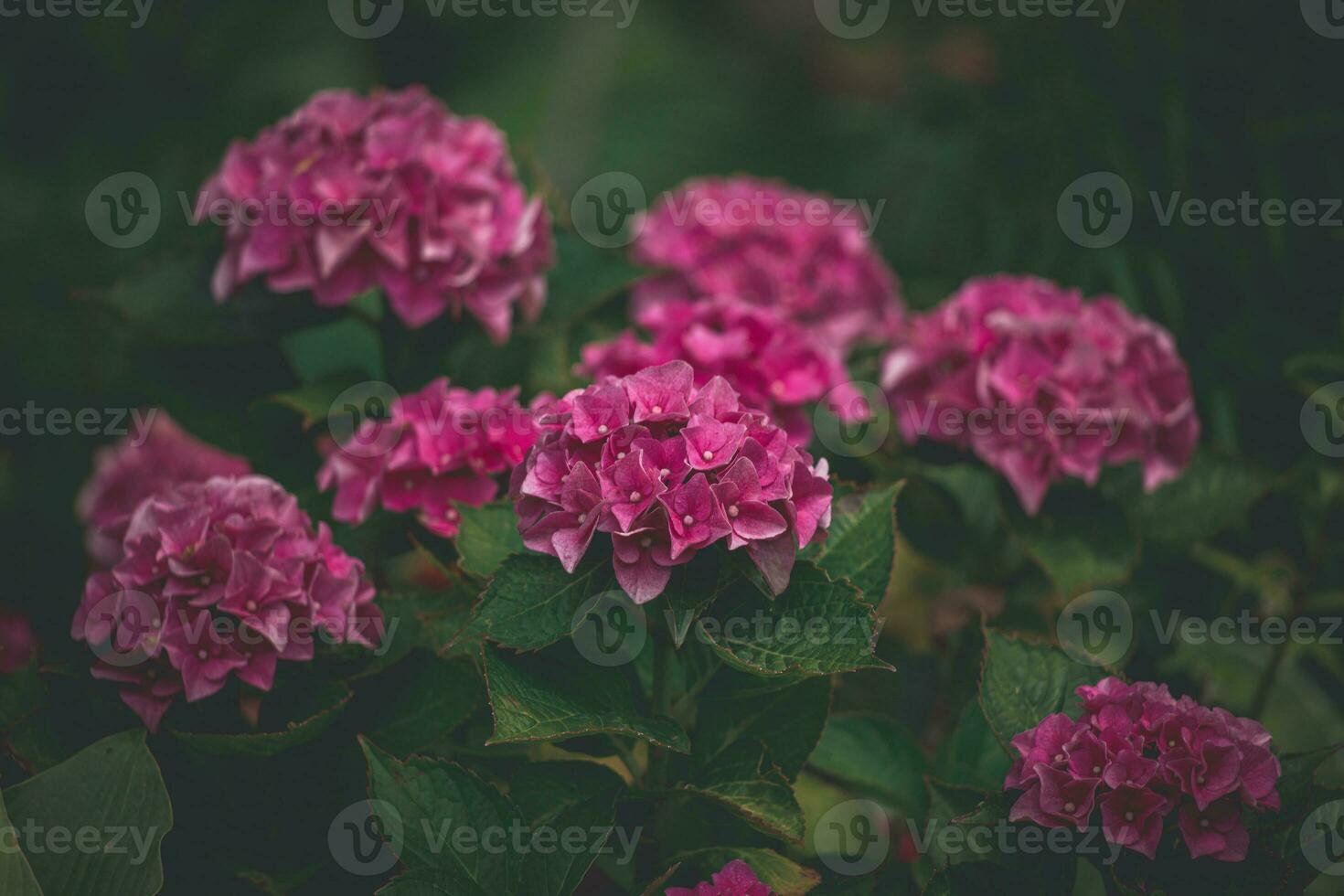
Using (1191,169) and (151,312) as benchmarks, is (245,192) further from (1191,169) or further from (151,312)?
(1191,169)

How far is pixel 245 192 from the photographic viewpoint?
1.57 m

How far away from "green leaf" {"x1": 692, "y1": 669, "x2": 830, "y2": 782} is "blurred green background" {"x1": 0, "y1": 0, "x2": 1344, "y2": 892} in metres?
0.62

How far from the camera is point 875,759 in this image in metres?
1.42

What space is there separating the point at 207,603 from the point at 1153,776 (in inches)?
37.0

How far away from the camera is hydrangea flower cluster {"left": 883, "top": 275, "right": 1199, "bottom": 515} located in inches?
59.6

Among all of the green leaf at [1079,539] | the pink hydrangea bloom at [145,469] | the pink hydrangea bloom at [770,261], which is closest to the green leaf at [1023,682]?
the green leaf at [1079,539]

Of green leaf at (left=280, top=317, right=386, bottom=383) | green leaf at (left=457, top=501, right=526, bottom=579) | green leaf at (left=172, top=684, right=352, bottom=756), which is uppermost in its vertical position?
→ green leaf at (left=280, top=317, right=386, bottom=383)

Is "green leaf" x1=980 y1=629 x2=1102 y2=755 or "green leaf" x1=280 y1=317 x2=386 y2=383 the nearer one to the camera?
"green leaf" x1=980 y1=629 x2=1102 y2=755

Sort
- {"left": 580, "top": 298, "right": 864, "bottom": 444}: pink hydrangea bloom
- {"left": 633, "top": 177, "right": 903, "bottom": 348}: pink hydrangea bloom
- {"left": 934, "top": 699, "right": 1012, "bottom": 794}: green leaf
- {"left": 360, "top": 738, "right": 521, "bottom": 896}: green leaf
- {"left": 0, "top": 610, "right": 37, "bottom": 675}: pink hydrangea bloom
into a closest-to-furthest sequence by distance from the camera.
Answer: {"left": 360, "top": 738, "right": 521, "bottom": 896}: green leaf
{"left": 934, "top": 699, "right": 1012, "bottom": 794}: green leaf
{"left": 580, "top": 298, "right": 864, "bottom": 444}: pink hydrangea bloom
{"left": 0, "top": 610, "right": 37, "bottom": 675}: pink hydrangea bloom
{"left": 633, "top": 177, "right": 903, "bottom": 348}: pink hydrangea bloom

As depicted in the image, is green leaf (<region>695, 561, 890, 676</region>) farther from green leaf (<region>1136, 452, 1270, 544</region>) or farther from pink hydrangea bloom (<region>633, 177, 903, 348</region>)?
pink hydrangea bloom (<region>633, 177, 903, 348</region>)

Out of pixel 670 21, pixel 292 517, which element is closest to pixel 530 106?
pixel 670 21

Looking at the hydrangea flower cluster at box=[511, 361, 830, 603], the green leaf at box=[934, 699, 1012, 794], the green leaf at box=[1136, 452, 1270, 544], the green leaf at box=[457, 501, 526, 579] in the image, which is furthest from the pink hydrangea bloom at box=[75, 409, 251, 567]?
the green leaf at box=[1136, 452, 1270, 544]

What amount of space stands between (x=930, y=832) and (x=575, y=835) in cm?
36

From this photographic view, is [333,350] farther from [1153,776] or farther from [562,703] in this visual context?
[1153,776]
